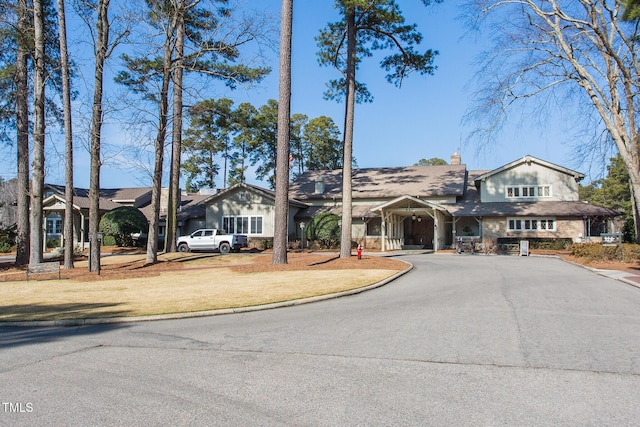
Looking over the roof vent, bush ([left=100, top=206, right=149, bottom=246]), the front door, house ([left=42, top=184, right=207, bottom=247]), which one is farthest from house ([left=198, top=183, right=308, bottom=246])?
the front door

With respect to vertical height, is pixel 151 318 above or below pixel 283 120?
below

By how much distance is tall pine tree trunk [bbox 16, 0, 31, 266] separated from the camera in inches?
876

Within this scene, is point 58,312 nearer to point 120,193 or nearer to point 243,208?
point 243,208

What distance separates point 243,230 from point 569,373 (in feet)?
118

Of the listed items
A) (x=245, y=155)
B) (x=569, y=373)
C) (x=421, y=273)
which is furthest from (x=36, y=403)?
(x=245, y=155)

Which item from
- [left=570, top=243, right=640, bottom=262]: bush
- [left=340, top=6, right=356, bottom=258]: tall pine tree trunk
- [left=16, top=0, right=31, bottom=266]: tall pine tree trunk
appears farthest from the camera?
[left=340, top=6, right=356, bottom=258]: tall pine tree trunk

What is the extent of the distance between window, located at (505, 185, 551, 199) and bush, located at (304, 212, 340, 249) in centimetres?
1397

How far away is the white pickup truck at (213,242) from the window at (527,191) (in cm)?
2122

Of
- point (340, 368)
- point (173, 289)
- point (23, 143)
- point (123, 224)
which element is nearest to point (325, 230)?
point (123, 224)

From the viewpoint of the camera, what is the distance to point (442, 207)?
3391 cm

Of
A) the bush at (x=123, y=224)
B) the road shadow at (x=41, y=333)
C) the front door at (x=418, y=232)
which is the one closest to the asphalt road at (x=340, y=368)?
the road shadow at (x=41, y=333)

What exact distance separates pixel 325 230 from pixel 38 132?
67.9 feet

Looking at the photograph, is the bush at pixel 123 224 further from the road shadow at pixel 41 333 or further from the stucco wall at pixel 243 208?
the road shadow at pixel 41 333

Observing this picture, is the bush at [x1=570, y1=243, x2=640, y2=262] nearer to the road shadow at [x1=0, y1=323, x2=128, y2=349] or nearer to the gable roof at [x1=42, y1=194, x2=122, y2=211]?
the road shadow at [x1=0, y1=323, x2=128, y2=349]
